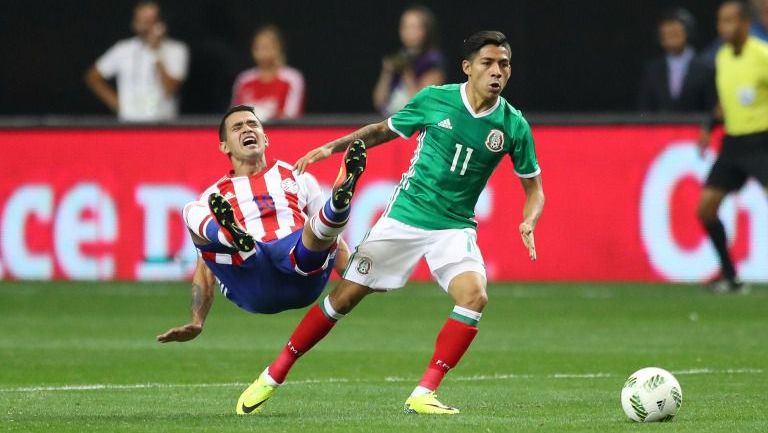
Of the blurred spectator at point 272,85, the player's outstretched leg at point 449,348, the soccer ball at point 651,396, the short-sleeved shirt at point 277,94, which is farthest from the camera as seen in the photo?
the short-sleeved shirt at point 277,94

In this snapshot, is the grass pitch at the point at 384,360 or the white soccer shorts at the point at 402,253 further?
the white soccer shorts at the point at 402,253

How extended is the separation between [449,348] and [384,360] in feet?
9.83

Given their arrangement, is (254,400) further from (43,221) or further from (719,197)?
(43,221)

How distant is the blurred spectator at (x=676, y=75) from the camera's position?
17.5 metres

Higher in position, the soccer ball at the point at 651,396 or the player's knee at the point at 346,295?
the soccer ball at the point at 651,396

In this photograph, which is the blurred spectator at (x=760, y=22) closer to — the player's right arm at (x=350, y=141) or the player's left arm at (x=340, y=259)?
the player's left arm at (x=340, y=259)

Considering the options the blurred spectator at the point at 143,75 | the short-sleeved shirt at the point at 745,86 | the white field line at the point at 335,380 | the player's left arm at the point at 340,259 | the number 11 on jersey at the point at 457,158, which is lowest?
the blurred spectator at the point at 143,75

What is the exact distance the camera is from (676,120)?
17094 mm

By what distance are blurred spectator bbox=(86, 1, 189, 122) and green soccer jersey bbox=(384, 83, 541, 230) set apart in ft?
31.8

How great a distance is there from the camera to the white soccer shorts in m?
9.08

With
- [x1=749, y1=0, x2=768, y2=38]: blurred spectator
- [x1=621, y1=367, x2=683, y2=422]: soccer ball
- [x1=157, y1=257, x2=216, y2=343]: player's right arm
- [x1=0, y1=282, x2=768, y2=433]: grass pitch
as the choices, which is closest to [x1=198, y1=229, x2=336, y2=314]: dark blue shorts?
[x1=157, y1=257, x2=216, y2=343]: player's right arm

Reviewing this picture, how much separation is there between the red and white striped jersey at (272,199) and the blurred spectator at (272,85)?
800 centimetres

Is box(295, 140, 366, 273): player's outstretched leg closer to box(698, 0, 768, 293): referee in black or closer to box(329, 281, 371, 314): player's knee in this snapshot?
box(329, 281, 371, 314): player's knee

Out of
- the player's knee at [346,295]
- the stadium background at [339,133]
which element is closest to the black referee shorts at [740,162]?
the stadium background at [339,133]
